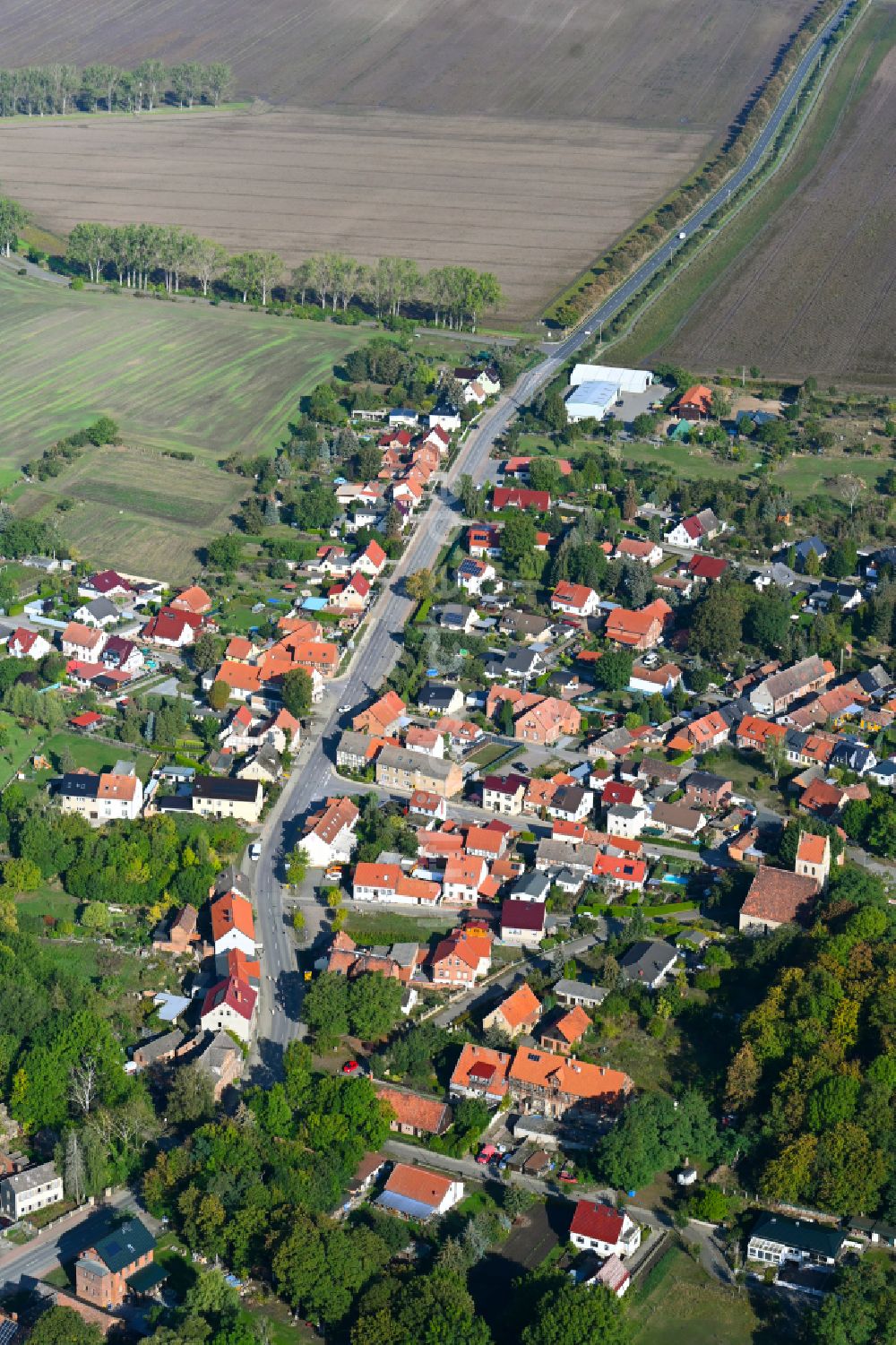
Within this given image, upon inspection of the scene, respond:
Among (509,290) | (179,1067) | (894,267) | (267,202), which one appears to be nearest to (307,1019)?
(179,1067)

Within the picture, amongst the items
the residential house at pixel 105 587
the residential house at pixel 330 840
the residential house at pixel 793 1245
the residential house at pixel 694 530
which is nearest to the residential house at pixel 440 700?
the residential house at pixel 330 840

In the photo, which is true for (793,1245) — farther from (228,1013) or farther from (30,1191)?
(30,1191)

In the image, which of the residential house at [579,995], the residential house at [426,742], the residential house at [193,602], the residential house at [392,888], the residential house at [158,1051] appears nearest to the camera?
the residential house at [158,1051]

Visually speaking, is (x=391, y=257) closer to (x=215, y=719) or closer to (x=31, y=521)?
(x=31, y=521)

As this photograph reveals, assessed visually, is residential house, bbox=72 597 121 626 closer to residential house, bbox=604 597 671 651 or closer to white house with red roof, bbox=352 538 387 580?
white house with red roof, bbox=352 538 387 580

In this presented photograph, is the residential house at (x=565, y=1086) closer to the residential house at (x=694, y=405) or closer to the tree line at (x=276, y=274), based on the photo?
the residential house at (x=694, y=405)

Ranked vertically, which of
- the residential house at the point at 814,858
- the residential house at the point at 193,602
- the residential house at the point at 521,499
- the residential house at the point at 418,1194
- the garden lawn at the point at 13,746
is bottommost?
the garden lawn at the point at 13,746

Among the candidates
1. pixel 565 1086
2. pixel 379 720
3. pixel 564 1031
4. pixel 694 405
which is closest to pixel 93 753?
pixel 379 720
